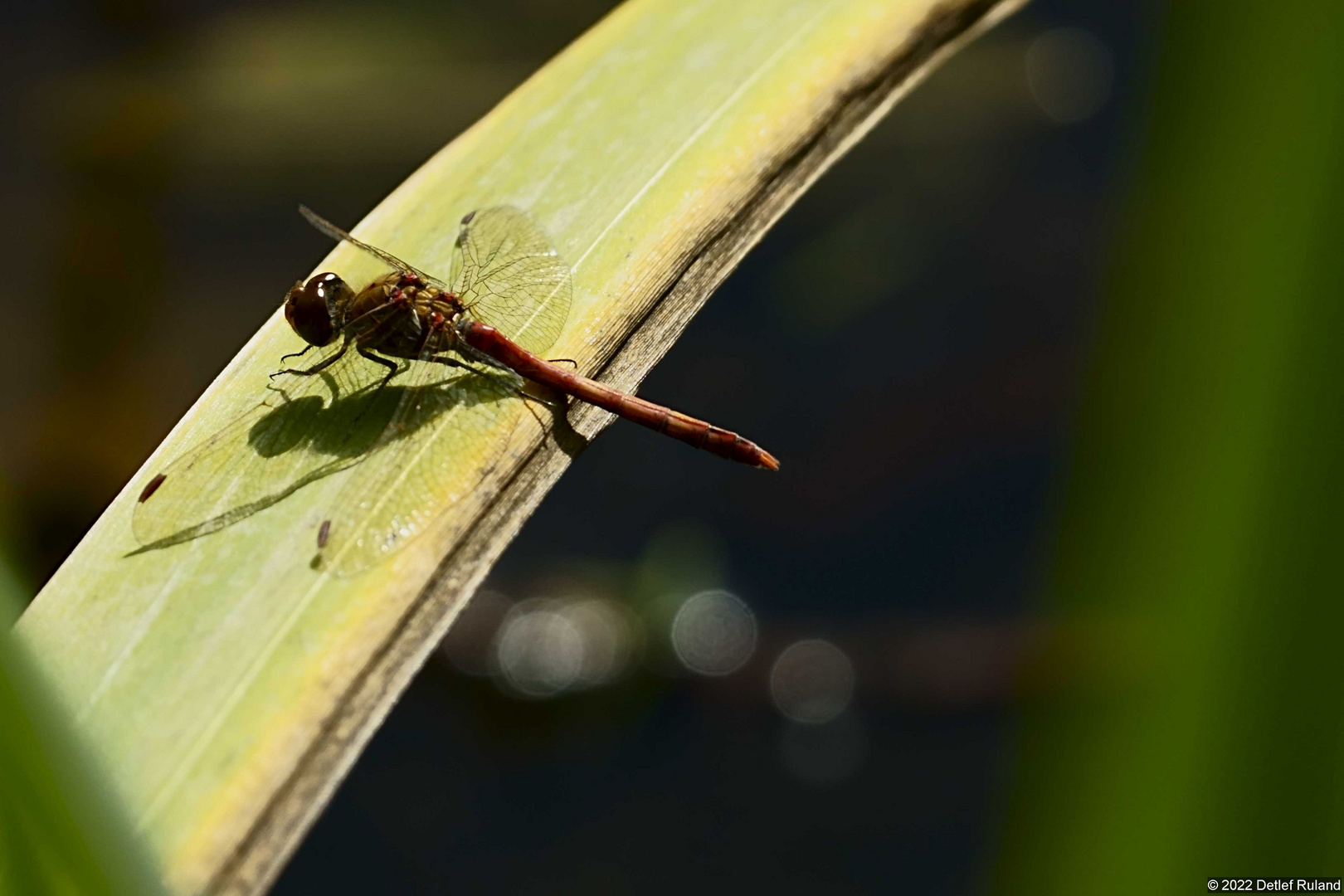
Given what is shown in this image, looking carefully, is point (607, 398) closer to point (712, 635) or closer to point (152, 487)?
point (152, 487)

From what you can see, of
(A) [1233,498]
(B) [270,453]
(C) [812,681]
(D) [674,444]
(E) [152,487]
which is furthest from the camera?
(D) [674,444]

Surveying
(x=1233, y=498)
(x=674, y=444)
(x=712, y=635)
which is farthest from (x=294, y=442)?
(x=674, y=444)

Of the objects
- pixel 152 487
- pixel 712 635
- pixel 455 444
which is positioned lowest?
pixel 152 487

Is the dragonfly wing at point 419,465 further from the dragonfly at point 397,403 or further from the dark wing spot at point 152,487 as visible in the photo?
the dark wing spot at point 152,487

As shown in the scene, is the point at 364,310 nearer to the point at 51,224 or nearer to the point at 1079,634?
the point at 1079,634

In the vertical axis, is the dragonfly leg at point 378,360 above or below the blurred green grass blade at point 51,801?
above

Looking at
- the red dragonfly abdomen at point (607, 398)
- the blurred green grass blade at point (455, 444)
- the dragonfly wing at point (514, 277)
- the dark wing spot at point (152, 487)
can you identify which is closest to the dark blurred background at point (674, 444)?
the red dragonfly abdomen at point (607, 398)
